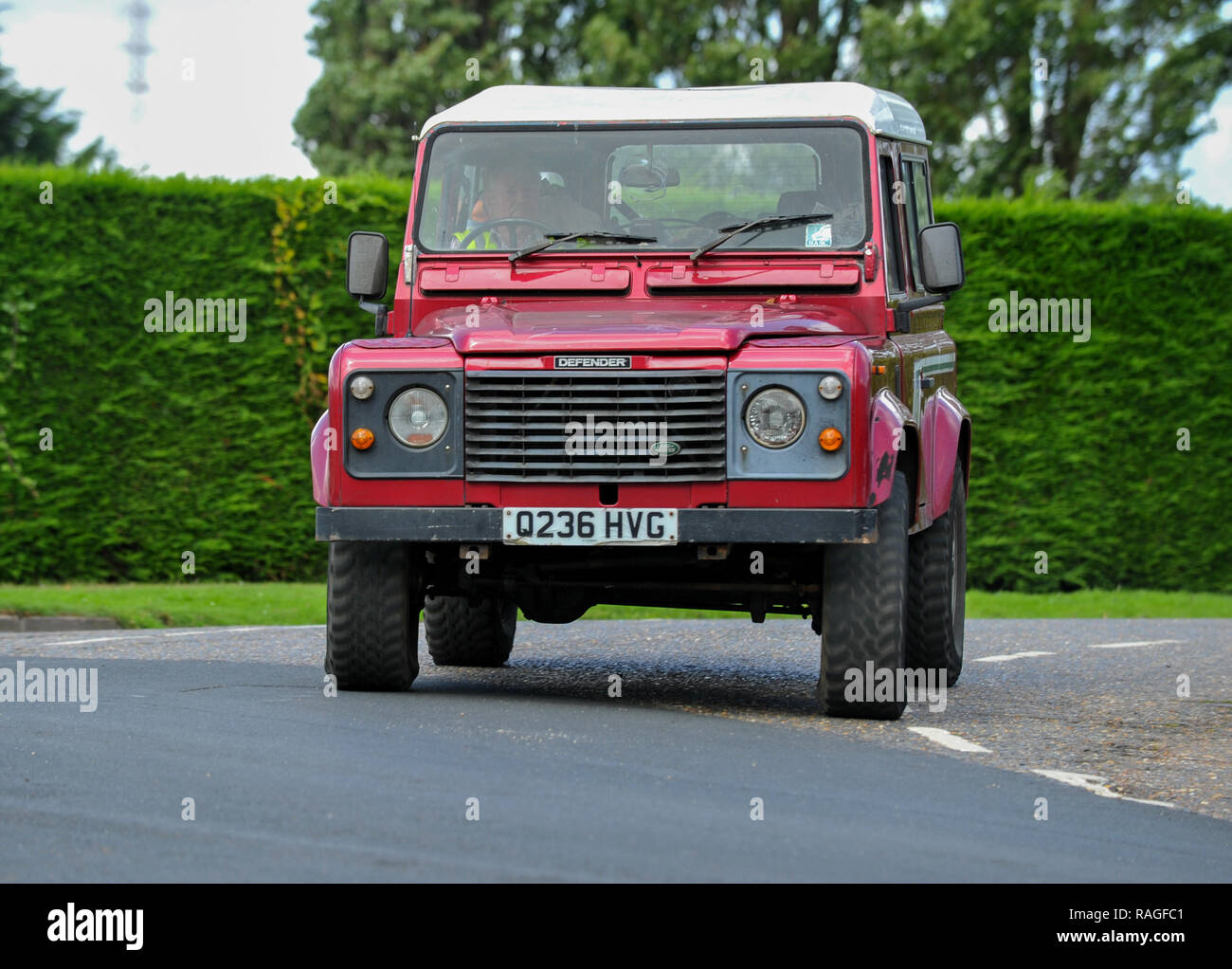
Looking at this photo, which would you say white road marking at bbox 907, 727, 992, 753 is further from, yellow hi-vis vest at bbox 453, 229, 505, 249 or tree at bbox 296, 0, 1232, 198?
tree at bbox 296, 0, 1232, 198

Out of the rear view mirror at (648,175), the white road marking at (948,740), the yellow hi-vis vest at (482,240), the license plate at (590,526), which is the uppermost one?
the rear view mirror at (648,175)

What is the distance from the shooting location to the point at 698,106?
10.0 m

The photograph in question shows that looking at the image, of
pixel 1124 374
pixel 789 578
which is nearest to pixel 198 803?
pixel 789 578

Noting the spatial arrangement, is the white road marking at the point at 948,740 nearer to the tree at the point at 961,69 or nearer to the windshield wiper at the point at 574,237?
the windshield wiper at the point at 574,237

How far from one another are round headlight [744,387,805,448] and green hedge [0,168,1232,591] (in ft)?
30.9

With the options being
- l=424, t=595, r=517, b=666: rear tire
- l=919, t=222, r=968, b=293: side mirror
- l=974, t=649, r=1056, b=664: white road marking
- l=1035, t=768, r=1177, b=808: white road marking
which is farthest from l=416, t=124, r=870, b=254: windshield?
l=974, t=649, r=1056, b=664: white road marking

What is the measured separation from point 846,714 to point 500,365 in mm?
2143

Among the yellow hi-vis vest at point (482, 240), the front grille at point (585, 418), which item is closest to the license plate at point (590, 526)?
the front grille at point (585, 418)

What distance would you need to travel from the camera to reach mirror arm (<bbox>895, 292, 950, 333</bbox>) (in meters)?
9.83

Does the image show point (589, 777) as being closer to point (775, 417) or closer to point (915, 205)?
point (775, 417)

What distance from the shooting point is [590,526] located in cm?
855

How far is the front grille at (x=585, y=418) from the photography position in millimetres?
8523

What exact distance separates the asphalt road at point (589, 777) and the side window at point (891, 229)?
6.74ft

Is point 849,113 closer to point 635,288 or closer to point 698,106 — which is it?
point 698,106
